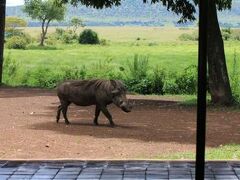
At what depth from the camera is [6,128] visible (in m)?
11.1

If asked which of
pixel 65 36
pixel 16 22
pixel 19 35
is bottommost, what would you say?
pixel 19 35

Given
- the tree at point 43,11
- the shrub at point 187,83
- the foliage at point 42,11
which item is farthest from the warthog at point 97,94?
the foliage at point 42,11

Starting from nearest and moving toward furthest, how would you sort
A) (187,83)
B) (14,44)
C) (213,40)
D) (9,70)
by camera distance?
(213,40)
(187,83)
(9,70)
(14,44)

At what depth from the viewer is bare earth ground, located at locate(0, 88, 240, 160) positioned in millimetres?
8492

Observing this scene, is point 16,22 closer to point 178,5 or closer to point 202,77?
point 178,5

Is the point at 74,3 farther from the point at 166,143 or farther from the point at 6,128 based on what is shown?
the point at 166,143

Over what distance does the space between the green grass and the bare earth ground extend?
276 mm

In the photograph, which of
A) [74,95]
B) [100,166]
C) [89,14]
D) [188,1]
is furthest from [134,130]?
[89,14]

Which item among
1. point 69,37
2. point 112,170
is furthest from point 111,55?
point 112,170

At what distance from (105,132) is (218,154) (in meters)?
3.03

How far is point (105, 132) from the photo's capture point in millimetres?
10602

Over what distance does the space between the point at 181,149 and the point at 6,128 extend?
3721mm

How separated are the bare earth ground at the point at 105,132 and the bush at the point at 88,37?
149ft

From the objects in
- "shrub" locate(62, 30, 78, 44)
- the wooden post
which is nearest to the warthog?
the wooden post
